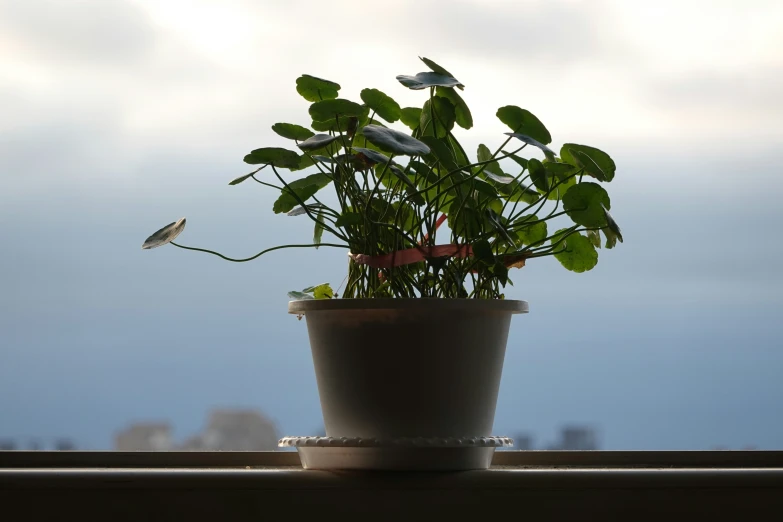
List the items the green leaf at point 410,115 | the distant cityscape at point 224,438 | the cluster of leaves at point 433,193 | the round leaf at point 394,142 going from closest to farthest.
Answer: the round leaf at point 394,142 → the cluster of leaves at point 433,193 → the green leaf at point 410,115 → the distant cityscape at point 224,438

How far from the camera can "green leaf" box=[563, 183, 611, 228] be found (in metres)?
0.71

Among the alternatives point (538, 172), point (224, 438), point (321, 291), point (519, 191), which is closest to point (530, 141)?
point (538, 172)

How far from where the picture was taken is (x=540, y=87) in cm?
111

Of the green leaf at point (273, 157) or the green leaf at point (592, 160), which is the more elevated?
the green leaf at point (592, 160)

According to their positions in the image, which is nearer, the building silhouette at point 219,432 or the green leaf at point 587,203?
the green leaf at point 587,203

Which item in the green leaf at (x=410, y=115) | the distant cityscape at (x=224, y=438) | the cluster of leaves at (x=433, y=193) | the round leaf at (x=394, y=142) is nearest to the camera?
the round leaf at (x=394, y=142)

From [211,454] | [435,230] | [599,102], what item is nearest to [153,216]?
[211,454]

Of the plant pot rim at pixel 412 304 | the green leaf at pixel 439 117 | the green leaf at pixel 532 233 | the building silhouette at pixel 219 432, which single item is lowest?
the building silhouette at pixel 219 432

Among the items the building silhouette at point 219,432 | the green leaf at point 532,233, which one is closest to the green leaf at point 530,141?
the green leaf at point 532,233

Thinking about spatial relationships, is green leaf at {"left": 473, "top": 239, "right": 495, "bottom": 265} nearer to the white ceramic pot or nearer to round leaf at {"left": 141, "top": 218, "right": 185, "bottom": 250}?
the white ceramic pot

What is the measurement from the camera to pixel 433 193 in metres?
0.77

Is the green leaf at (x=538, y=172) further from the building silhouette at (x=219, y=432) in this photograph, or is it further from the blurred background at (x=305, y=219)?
the building silhouette at (x=219, y=432)

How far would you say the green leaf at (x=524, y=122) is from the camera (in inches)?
27.8

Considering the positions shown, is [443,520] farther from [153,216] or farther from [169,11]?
[169,11]
